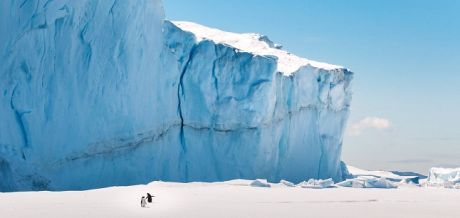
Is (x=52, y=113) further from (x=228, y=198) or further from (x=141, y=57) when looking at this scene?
(x=228, y=198)

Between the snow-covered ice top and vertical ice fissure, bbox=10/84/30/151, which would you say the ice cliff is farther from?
the snow-covered ice top

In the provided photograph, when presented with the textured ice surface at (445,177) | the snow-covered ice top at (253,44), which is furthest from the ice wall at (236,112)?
the textured ice surface at (445,177)

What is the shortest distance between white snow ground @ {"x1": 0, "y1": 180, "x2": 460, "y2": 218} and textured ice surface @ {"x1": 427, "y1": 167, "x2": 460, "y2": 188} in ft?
37.4

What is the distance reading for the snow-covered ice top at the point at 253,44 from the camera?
22439 millimetres

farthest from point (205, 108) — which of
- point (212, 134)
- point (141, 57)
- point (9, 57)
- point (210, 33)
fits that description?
point (9, 57)

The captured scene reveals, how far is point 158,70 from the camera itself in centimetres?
1922

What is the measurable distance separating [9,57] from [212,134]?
6.72 meters

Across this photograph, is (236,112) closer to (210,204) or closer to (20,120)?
(20,120)

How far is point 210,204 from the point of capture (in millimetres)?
11773

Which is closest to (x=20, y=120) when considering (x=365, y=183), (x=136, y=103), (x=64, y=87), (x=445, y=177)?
(x=64, y=87)

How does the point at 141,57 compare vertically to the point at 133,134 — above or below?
above

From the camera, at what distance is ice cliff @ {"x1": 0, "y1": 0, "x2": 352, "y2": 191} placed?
16.8m

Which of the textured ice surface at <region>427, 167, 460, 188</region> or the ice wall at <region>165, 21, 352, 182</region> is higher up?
the ice wall at <region>165, 21, 352, 182</region>

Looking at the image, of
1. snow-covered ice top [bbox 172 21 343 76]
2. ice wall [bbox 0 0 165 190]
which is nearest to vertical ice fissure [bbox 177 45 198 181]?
ice wall [bbox 0 0 165 190]
